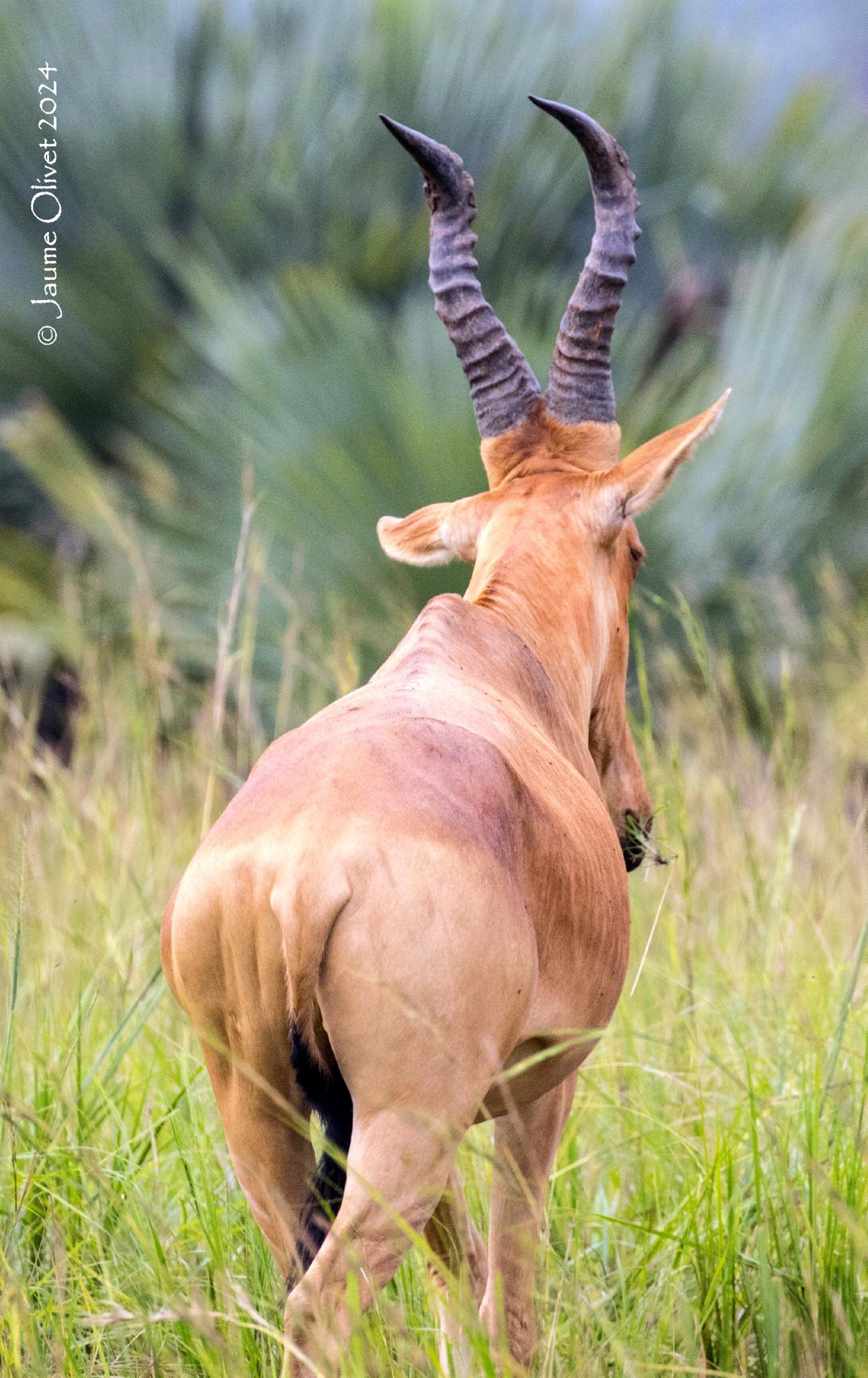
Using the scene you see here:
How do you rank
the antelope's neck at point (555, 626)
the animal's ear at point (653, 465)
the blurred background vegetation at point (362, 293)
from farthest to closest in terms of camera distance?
the blurred background vegetation at point (362, 293) < the animal's ear at point (653, 465) < the antelope's neck at point (555, 626)

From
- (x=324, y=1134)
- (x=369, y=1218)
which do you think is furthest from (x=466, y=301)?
(x=369, y=1218)

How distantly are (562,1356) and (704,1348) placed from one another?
0.27 m

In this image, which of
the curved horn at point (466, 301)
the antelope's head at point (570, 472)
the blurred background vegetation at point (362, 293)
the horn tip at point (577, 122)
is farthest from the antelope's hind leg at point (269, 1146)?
the blurred background vegetation at point (362, 293)

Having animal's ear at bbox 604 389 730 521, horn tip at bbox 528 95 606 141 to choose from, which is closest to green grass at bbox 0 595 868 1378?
animal's ear at bbox 604 389 730 521

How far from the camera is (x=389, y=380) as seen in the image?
757cm

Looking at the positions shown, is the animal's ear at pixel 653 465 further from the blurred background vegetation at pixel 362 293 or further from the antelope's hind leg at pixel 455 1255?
the blurred background vegetation at pixel 362 293

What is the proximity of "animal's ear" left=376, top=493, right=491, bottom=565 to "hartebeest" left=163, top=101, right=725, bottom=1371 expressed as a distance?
47 centimetres

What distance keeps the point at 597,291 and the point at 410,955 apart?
198 centimetres

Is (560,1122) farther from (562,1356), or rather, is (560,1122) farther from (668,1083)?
(668,1083)

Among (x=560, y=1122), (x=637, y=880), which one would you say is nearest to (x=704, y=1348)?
(x=560, y=1122)

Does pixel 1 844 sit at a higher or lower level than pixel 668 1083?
lower

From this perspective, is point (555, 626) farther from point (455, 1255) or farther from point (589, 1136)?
point (589, 1136)

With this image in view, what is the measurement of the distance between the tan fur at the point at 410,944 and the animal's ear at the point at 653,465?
1.89ft

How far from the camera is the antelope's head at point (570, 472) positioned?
317 cm
